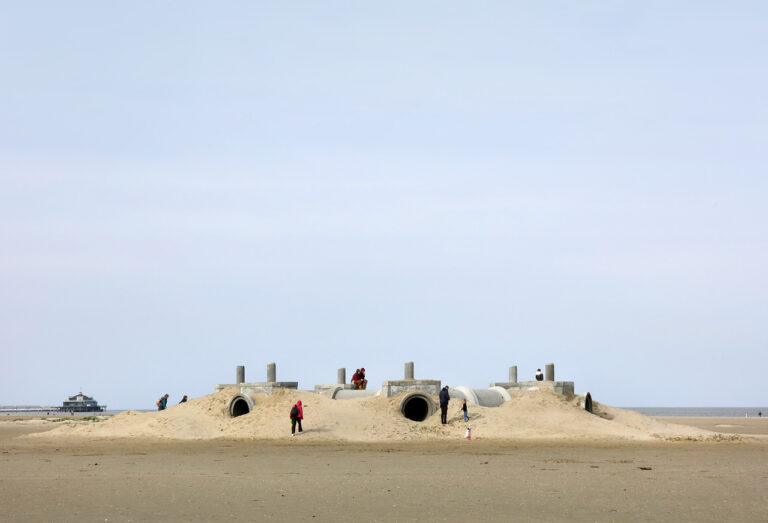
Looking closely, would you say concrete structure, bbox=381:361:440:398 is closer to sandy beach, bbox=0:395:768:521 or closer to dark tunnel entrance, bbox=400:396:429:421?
dark tunnel entrance, bbox=400:396:429:421

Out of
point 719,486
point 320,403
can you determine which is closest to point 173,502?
point 719,486

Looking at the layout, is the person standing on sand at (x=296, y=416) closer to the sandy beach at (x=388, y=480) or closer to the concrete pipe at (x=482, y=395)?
the sandy beach at (x=388, y=480)

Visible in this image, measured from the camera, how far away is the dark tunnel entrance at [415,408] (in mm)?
37800

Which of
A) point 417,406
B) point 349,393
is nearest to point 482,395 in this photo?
point 417,406

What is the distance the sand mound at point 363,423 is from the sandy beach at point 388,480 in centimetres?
83

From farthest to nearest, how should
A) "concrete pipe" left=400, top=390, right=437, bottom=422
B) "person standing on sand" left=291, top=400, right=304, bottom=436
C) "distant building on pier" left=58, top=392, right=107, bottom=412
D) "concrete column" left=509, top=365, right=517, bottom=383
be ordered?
"distant building on pier" left=58, top=392, right=107, bottom=412 → "concrete column" left=509, top=365, right=517, bottom=383 → "concrete pipe" left=400, top=390, right=437, bottom=422 → "person standing on sand" left=291, top=400, right=304, bottom=436

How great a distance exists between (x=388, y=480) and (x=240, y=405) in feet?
72.2

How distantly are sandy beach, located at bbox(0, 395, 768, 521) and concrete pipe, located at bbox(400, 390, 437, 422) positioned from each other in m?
3.30

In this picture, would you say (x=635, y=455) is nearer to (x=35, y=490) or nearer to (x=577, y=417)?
(x=577, y=417)

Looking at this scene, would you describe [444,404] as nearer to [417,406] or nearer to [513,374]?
[417,406]

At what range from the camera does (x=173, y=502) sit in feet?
50.8

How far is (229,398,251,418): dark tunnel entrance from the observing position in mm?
39513

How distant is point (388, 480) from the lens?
749 inches

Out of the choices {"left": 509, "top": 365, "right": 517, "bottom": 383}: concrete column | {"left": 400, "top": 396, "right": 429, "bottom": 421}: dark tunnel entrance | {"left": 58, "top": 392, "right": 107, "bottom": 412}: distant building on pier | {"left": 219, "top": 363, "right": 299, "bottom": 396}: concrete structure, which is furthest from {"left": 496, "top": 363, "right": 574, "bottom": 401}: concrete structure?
{"left": 58, "top": 392, "right": 107, "bottom": 412}: distant building on pier
